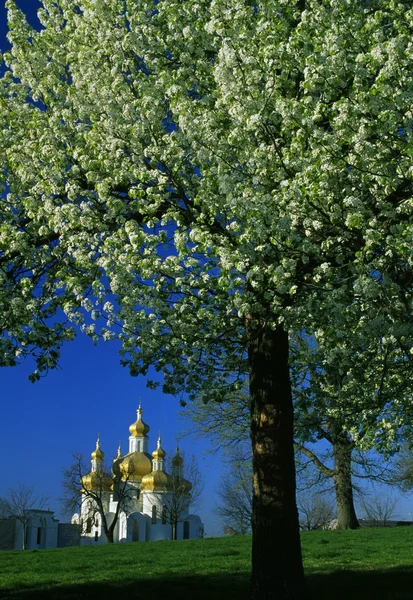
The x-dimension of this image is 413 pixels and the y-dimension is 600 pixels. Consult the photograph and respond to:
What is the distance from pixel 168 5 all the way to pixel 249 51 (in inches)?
112

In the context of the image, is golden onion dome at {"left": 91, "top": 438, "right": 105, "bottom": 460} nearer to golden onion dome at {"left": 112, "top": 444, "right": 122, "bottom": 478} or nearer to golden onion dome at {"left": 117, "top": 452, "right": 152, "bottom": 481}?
golden onion dome at {"left": 112, "top": 444, "right": 122, "bottom": 478}

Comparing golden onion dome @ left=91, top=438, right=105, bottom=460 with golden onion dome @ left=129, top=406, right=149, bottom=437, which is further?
golden onion dome @ left=91, top=438, right=105, bottom=460

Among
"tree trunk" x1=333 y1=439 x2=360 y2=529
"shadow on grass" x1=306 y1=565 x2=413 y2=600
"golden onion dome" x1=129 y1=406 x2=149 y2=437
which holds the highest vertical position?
"golden onion dome" x1=129 y1=406 x2=149 y2=437

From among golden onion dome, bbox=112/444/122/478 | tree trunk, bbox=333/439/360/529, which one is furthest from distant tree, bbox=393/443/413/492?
golden onion dome, bbox=112/444/122/478

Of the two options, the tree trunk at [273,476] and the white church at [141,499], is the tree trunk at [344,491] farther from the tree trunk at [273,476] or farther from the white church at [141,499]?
the white church at [141,499]

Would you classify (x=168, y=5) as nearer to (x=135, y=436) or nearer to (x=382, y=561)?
(x=382, y=561)

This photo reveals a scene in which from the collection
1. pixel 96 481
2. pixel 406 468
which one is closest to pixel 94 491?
pixel 96 481

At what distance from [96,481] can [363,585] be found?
69506 mm

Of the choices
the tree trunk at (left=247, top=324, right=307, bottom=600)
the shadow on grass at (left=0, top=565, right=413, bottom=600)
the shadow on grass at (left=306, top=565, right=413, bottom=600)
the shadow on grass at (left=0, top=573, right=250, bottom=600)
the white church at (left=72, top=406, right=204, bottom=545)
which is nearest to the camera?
the tree trunk at (left=247, top=324, right=307, bottom=600)

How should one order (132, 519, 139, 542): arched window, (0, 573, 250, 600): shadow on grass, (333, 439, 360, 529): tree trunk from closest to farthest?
(0, 573, 250, 600): shadow on grass, (333, 439, 360, 529): tree trunk, (132, 519, 139, 542): arched window

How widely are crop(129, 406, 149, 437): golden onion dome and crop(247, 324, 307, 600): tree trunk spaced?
245 feet

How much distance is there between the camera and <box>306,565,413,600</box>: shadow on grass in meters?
11.8

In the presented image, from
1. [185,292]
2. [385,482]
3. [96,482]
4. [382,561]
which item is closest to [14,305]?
[185,292]

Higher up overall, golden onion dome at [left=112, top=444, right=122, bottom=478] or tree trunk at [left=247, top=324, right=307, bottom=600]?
golden onion dome at [left=112, top=444, right=122, bottom=478]
